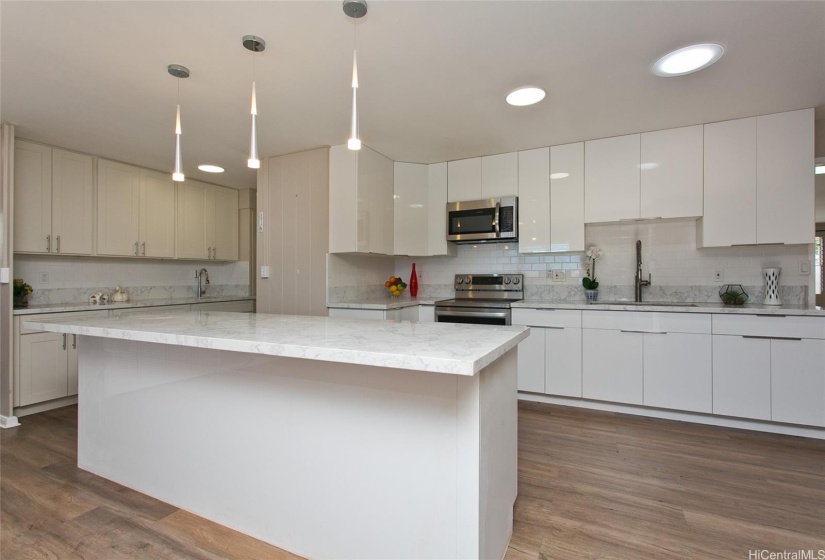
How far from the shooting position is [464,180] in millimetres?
4008

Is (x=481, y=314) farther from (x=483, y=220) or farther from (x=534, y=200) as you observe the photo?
(x=534, y=200)

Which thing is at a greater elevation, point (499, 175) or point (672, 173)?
point (499, 175)

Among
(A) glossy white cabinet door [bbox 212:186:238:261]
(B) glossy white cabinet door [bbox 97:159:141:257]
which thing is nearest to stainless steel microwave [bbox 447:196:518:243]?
(A) glossy white cabinet door [bbox 212:186:238:261]

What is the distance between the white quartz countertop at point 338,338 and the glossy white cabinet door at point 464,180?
2369 mm

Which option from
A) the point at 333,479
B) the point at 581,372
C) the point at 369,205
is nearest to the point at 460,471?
the point at 333,479

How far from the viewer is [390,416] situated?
4.66 feet

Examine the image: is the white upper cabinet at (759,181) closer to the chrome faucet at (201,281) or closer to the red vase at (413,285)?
the red vase at (413,285)

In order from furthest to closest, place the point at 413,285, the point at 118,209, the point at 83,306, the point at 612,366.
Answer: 1. the point at 413,285
2. the point at 118,209
3. the point at 83,306
4. the point at 612,366

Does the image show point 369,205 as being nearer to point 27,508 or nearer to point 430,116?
point 430,116

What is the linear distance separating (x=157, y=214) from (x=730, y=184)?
17.8ft

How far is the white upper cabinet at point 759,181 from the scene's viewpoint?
9.27 feet

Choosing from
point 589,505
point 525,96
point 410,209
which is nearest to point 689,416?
point 589,505

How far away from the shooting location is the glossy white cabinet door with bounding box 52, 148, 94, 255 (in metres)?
3.53

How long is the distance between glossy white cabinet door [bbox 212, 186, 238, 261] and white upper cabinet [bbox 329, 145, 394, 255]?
7.40 ft
